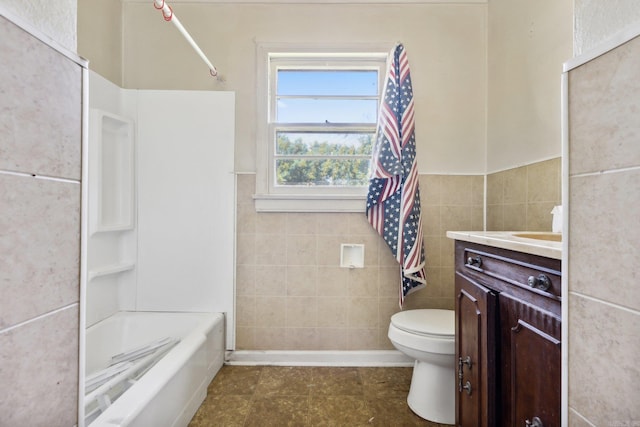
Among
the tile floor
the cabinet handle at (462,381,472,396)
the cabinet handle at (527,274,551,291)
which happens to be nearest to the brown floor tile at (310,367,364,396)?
the tile floor

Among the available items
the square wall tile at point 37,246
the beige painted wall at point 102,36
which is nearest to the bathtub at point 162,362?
Answer: the square wall tile at point 37,246

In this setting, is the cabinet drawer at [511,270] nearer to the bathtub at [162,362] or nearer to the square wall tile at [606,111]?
the square wall tile at [606,111]

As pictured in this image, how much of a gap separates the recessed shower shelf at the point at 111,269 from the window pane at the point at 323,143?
1.19m

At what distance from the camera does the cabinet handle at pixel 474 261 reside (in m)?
1.06

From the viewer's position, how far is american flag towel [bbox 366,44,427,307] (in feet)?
5.89

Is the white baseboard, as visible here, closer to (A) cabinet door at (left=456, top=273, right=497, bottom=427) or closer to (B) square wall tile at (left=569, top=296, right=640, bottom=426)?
(A) cabinet door at (left=456, top=273, right=497, bottom=427)

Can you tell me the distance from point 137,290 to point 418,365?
1.75 meters

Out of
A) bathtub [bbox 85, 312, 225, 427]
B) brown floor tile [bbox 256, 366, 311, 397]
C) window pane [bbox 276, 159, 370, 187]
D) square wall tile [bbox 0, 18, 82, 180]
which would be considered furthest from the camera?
→ window pane [bbox 276, 159, 370, 187]

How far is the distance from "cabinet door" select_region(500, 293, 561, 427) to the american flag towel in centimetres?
89

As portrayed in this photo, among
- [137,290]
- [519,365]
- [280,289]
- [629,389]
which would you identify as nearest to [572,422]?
[629,389]

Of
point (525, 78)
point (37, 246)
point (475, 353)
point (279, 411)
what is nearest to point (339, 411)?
point (279, 411)

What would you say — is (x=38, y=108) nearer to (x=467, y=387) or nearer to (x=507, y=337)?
(x=507, y=337)

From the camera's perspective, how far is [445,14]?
1.98 metres

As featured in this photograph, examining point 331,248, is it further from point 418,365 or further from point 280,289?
point 418,365
